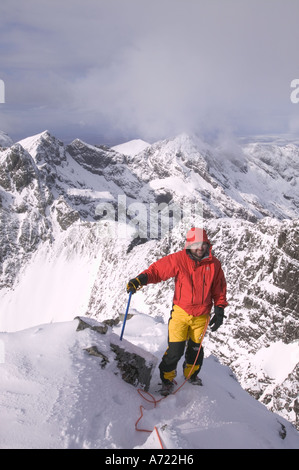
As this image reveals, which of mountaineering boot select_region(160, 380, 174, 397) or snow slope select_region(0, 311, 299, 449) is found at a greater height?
snow slope select_region(0, 311, 299, 449)

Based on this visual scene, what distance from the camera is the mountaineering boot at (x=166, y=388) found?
7590mm

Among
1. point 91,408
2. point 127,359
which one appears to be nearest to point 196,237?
point 127,359

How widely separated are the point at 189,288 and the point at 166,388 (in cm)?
263

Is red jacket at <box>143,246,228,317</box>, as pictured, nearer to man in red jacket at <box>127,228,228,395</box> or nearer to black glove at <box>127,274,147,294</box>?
man in red jacket at <box>127,228,228,395</box>

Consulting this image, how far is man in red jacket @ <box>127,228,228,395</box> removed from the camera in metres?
7.58

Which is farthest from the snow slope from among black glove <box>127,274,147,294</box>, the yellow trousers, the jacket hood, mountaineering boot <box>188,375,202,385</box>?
the jacket hood

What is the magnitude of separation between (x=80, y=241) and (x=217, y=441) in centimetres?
13013

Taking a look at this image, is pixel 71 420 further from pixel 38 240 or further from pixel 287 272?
pixel 38 240

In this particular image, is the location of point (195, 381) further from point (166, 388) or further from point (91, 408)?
point (91, 408)

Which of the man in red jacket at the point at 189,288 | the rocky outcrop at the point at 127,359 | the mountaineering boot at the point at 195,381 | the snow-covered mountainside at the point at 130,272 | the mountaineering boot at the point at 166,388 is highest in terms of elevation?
the man in red jacket at the point at 189,288

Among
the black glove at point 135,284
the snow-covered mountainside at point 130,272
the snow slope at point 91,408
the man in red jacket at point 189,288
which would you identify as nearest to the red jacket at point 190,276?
the man in red jacket at point 189,288

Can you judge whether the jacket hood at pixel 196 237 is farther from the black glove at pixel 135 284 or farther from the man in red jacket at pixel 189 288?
the black glove at pixel 135 284

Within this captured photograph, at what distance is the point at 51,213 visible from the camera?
535ft

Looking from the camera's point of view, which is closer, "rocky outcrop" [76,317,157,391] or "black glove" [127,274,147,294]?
"black glove" [127,274,147,294]
